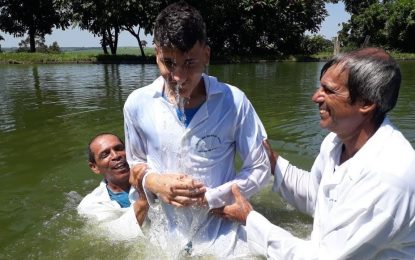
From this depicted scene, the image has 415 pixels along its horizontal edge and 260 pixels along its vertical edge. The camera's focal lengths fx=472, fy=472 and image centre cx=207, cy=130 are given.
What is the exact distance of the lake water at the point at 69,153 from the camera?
452 cm

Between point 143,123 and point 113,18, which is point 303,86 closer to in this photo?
point 143,123

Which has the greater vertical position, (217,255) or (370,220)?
(370,220)

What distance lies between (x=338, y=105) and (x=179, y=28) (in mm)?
933

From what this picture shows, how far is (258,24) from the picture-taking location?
132 feet

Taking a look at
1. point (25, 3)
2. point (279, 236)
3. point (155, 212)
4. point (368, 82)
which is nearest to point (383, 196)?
point (368, 82)

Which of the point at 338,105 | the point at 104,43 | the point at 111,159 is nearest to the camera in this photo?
the point at 338,105

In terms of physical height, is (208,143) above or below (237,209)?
above

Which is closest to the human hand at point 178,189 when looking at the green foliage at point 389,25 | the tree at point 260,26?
the tree at point 260,26

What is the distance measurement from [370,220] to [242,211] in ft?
3.37

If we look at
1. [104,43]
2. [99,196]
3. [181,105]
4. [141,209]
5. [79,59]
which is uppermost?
[104,43]

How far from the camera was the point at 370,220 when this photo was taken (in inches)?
83.9

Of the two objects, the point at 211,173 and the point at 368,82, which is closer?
the point at 368,82

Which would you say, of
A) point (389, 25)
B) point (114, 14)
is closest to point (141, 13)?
point (114, 14)

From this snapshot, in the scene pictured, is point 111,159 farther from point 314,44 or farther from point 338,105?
point 314,44
